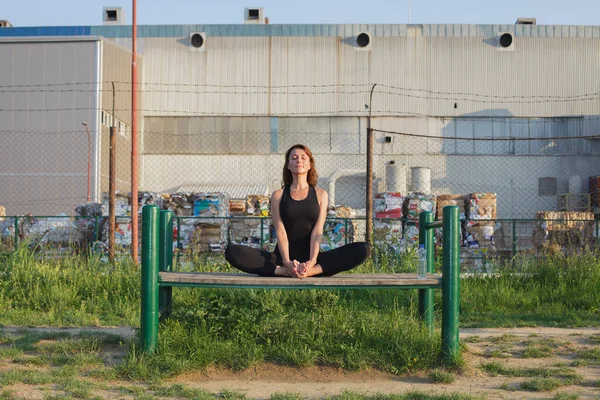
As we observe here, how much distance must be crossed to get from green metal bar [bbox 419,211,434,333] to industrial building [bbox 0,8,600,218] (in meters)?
25.4

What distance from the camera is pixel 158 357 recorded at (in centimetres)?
509

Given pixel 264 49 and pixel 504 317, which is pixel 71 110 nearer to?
pixel 264 49

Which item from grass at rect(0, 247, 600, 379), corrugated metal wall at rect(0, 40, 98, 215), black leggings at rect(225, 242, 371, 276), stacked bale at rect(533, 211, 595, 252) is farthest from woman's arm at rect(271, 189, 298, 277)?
corrugated metal wall at rect(0, 40, 98, 215)

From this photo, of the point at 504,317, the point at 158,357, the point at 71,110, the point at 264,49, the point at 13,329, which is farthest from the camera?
the point at 264,49

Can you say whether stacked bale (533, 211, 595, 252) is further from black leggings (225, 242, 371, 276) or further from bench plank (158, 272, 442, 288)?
bench plank (158, 272, 442, 288)

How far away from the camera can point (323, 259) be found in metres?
5.54

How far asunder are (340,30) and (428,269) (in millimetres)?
29409

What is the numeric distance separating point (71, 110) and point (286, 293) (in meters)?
23.8

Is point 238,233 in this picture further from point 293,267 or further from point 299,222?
point 293,267

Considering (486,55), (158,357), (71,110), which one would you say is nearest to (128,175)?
(71,110)

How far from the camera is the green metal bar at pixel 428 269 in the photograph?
238 inches

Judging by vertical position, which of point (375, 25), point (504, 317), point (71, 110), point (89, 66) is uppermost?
point (375, 25)

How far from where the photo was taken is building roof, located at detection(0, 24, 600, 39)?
34.3m

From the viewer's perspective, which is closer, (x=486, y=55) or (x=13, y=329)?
(x=13, y=329)
